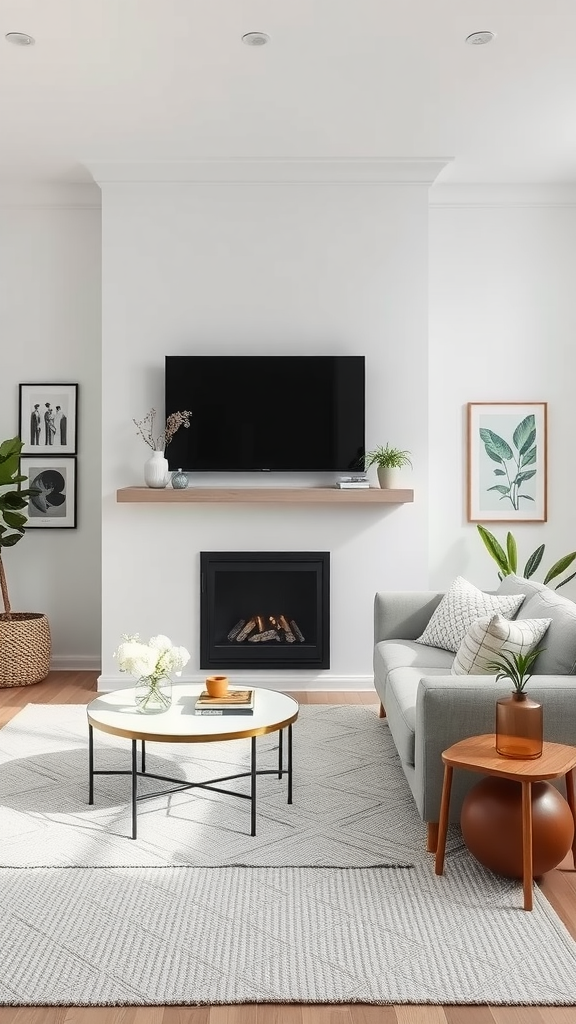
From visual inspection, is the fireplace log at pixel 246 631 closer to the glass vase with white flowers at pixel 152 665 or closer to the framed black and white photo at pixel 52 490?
the framed black and white photo at pixel 52 490

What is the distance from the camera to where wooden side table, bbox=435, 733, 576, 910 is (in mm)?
2412

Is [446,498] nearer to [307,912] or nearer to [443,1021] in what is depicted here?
[307,912]

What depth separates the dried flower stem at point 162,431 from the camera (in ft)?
16.0

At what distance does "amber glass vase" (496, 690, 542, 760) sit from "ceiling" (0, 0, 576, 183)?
259 cm

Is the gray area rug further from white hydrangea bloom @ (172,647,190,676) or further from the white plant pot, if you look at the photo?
the white plant pot

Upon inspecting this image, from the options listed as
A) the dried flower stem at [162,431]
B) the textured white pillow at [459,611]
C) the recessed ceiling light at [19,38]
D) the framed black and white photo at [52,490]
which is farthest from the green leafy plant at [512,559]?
the recessed ceiling light at [19,38]

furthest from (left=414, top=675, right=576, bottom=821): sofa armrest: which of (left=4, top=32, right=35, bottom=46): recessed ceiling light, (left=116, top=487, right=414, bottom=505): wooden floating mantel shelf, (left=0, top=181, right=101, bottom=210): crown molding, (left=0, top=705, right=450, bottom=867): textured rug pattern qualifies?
(left=0, top=181, right=101, bottom=210): crown molding

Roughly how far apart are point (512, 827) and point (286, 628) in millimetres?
2724

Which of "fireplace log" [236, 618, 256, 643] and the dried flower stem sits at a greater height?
the dried flower stem

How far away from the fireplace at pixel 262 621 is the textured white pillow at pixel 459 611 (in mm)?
1021

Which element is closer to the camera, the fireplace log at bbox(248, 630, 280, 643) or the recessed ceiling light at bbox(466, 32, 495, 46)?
the recessed ceiling light at bbox(466, 32, 495, 46)

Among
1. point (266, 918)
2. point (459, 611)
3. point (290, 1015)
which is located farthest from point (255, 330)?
point (290, 1015)

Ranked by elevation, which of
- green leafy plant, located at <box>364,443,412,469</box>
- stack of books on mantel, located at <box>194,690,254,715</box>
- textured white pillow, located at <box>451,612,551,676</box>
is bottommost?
stack of books on mantel, located at <box>194,690,254,715</box>

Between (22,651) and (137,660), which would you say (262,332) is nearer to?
(22,651)
